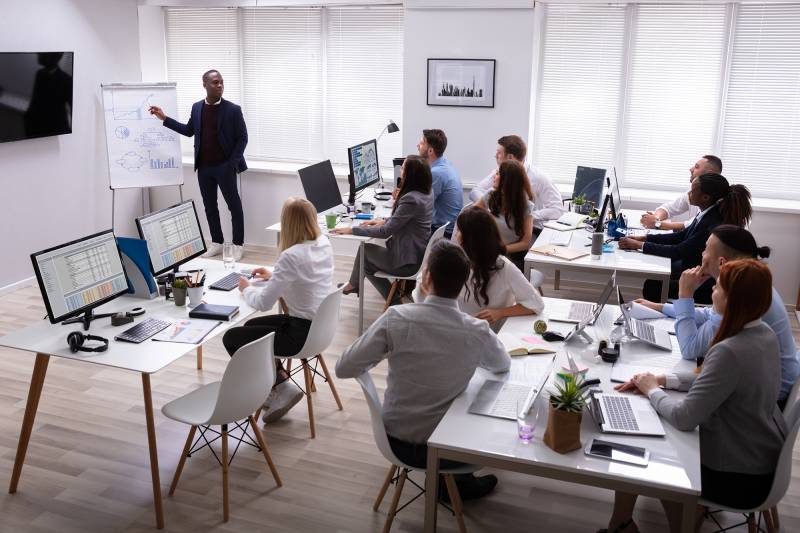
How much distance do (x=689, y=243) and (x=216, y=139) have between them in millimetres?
4642

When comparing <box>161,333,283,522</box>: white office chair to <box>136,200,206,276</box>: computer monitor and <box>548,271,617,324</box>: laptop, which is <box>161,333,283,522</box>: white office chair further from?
<box>548,271,617,324</box>: laptop

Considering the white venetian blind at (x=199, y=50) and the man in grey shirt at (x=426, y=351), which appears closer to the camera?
the man in grey shirt at (x=426, y=351)

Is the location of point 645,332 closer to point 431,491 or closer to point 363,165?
point 431,491

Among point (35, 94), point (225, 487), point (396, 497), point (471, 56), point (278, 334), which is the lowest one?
point (225, 487)

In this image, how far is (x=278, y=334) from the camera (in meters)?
4.27

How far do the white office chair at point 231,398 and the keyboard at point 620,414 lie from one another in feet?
4.80

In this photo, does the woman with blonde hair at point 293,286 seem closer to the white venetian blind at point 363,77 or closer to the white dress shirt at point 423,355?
the white dress shirt at point 423,355

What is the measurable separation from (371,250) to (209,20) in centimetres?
386

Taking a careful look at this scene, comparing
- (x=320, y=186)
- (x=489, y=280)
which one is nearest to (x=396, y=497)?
(x=489, y=280)

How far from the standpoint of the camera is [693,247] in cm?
511

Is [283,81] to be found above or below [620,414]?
above

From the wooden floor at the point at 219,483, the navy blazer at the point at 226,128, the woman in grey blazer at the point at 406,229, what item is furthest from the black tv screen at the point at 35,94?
the woman in grey blazer at the point at 406,229

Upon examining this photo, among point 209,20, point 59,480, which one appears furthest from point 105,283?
point 209,20

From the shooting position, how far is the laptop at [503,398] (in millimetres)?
2977
